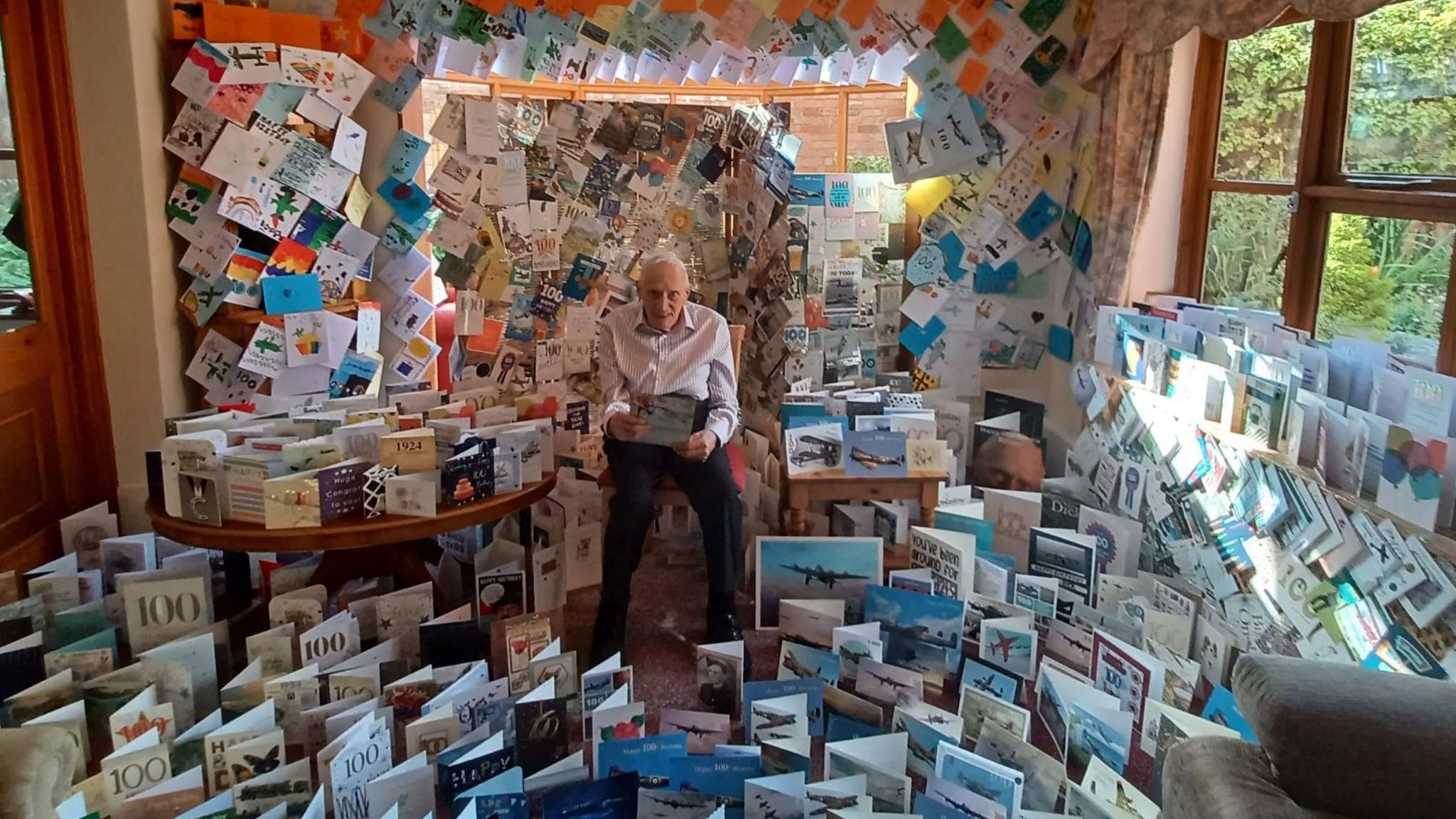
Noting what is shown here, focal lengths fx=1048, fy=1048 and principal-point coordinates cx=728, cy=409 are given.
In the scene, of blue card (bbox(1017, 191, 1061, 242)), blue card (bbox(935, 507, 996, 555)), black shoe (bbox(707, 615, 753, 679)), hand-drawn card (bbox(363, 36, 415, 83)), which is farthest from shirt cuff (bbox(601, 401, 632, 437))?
blue card (bbox(1017, 191, 1061, 242))

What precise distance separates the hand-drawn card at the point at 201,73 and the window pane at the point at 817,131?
223 centimetres

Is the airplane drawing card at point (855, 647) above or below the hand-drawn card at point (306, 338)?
below

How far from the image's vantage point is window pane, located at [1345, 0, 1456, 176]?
2453mm

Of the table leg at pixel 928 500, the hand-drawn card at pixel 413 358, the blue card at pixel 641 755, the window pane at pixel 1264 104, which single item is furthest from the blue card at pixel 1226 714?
the hand-drawn card at pixel 413 358

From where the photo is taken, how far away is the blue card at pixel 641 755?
2.10 m

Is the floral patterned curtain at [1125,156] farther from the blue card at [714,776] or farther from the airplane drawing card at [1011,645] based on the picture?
the blue card at [714,776]

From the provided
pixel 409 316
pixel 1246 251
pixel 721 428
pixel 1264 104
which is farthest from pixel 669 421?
pixel 1264 104

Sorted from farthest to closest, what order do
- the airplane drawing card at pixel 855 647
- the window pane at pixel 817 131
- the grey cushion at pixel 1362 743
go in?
the window pane at pixel 817 131 < the airplane drawing card at pixel 855 647 < the grey cushion at pixel 1362 743

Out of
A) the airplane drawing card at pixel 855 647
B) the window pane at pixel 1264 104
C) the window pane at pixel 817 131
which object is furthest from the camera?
the window pane at pixel 817 131

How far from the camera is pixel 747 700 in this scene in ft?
7.54

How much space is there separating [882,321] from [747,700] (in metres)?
2.10

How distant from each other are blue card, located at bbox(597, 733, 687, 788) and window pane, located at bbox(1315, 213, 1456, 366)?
1.97 meters

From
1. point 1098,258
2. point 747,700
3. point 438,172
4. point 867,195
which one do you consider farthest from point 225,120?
point 1098,258

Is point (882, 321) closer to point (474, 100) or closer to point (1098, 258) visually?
point (1098, 258)
